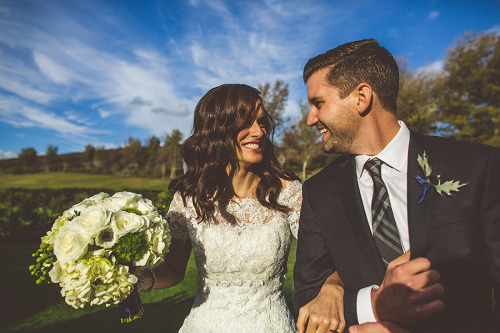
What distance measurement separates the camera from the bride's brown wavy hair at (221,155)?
10.3 feet

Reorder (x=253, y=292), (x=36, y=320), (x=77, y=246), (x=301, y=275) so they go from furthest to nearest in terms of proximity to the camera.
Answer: (x=36, y=320)
(x=253, y=292)
(x=301, y=275)
(x=77, y=246)

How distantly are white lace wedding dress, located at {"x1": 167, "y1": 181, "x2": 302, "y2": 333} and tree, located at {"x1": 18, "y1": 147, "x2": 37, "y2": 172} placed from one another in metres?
54.2

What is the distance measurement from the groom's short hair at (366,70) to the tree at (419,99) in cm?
2923

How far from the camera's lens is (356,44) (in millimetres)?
2537

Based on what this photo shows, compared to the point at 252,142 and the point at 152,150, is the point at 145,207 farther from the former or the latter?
the point at 152,150

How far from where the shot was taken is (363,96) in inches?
94.3

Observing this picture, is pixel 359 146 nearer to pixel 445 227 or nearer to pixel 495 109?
pixel 445 227

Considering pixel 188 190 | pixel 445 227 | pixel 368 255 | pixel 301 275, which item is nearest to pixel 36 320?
pixel 188 190

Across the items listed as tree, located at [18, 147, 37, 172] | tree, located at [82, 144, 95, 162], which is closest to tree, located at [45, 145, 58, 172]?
tree, located at [18, 147, 37, 172]

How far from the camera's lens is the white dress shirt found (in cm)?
197

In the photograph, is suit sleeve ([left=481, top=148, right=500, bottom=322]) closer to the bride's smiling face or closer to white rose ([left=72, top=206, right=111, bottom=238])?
the bride's smiling face

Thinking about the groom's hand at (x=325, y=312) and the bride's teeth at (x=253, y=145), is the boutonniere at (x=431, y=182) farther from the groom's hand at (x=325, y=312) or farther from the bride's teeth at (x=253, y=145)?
the bride's teeth at (x=253, y=145)

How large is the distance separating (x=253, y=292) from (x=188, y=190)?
1.28 meters

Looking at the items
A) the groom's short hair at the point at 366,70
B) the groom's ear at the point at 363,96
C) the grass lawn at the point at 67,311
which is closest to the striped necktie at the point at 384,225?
the groom's ear at the point at 363,96
